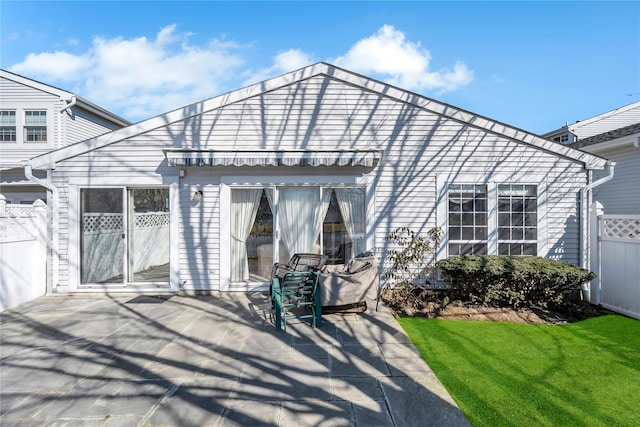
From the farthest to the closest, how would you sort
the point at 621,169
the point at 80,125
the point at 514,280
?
the point at 80,125
the point at 621,169
the point at 514,280

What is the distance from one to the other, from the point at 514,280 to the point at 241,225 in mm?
6517

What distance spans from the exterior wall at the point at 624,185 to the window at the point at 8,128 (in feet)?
80.2

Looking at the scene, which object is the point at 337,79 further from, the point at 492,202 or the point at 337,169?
the point at 492,202

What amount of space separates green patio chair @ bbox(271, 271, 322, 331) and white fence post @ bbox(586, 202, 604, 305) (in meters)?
6.73

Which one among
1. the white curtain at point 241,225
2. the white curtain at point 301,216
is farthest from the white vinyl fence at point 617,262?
the white curtain at point 241,225

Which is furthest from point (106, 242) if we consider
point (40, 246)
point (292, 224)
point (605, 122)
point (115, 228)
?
point (605, 122)

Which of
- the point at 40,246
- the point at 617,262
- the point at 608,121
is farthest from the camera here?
the point at 608,121

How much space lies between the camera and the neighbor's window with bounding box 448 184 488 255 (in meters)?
8.73

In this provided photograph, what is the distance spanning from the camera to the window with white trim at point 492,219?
8664 millimetres

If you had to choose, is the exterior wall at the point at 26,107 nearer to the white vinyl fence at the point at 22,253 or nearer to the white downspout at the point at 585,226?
the white vinyl fence at the point at 22,253

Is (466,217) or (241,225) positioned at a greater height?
(466,217)

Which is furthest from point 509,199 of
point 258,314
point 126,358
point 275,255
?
point 126,358

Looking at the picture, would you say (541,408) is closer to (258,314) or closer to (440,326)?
(440,326)

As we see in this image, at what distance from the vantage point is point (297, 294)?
6406 millimetres
